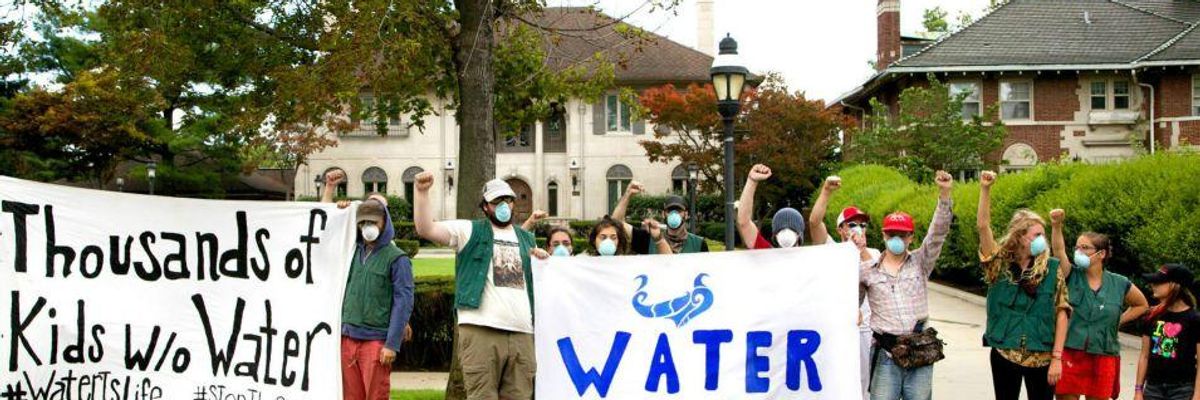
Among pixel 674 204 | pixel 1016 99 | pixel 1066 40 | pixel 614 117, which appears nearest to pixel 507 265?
pixel 674 204

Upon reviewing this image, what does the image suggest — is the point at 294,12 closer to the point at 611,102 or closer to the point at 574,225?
the point at 574,225

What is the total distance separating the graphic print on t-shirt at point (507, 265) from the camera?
23.6 feet

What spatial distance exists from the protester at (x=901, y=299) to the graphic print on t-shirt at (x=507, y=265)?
2.15 meters

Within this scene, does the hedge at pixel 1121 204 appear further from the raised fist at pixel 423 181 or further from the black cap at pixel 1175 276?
the raised fist at pixel 423 181

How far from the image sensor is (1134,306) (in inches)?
318

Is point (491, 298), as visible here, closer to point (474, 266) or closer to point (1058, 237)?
point (474, 266)

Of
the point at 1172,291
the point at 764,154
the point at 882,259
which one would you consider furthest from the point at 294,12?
the point at 764,154

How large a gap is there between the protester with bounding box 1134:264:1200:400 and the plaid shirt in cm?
148

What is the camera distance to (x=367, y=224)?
7.48 meters

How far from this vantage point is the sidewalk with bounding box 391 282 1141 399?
37.2 feet

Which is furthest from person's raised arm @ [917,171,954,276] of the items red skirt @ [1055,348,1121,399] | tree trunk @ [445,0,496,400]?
tree trunk @ [445,0,496,400]

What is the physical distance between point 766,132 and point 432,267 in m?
16.6

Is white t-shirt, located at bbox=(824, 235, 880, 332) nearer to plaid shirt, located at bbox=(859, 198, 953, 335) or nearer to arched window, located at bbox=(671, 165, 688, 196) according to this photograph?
plaid shirt, located at bbox=(859, 198, 953, 335)

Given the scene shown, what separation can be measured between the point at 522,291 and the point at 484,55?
3275mm
